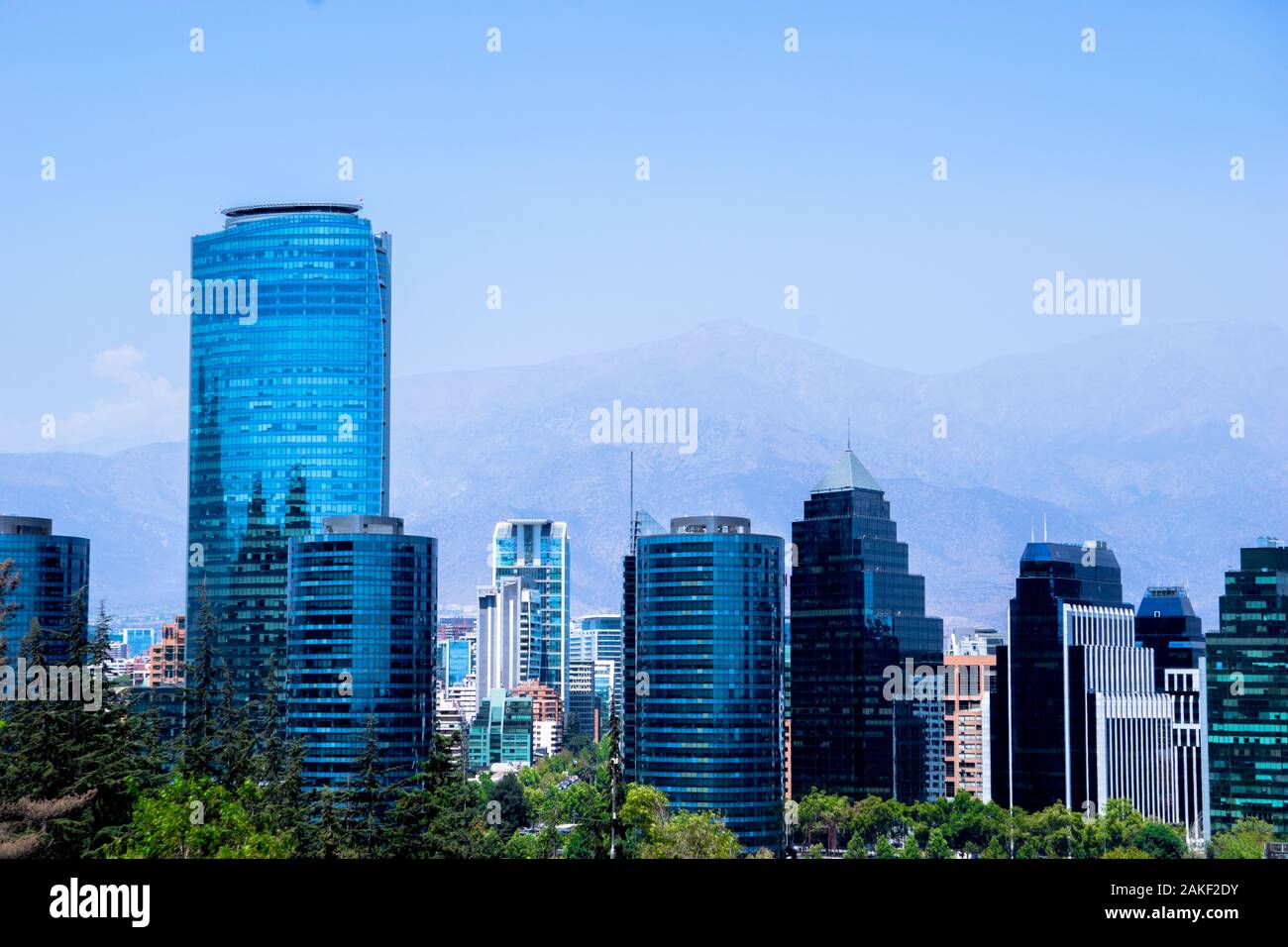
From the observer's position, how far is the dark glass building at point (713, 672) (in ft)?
260

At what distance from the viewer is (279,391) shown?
126m

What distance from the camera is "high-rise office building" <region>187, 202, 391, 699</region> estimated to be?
397ft

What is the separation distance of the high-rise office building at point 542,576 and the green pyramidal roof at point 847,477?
55.9m

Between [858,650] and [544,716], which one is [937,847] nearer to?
[858,650]

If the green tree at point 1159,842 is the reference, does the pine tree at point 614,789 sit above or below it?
above

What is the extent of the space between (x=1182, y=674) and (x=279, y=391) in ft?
241

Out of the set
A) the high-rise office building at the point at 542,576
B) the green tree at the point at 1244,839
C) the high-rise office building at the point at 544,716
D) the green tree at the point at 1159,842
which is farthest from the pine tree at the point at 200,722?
the high-rise office building at the point at 542,576

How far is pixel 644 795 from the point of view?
2559 inches

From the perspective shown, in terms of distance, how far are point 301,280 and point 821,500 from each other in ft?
140

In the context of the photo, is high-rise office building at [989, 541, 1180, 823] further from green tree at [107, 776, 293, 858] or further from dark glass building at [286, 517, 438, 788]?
green tree at [107, 776, 293, 858]

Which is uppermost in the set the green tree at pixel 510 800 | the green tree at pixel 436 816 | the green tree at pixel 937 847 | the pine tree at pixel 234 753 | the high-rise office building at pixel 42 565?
Answer: the high-rise office building at pixel 42 565

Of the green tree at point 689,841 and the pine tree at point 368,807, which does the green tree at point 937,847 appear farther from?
the pine tree at point 368,807
